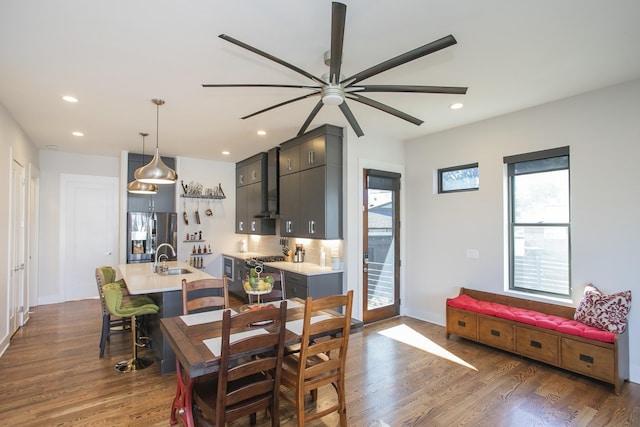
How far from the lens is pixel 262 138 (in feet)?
17.6

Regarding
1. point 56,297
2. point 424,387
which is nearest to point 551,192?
point 424,387

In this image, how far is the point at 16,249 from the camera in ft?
14.9

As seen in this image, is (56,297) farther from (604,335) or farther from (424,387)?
(604,335)

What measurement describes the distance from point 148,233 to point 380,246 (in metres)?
4.33

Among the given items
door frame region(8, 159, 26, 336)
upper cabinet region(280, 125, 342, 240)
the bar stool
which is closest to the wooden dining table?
the bar stool

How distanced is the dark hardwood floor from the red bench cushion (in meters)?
0.46

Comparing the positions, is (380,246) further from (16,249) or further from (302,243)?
(16,249)

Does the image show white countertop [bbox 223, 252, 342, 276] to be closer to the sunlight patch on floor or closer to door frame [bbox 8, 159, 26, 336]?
the sunlight patch on floor

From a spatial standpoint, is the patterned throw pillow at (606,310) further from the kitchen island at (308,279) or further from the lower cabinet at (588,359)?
the kitchen island at (308,279)

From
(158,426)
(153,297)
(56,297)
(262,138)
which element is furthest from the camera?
(56,297)

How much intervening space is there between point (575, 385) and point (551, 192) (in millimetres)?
2060

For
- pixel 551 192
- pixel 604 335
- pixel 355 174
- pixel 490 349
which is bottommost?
pixel 490 349

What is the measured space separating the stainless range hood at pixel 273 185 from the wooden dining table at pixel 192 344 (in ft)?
10.7

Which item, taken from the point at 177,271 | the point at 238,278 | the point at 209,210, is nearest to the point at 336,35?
the point at 177,271
